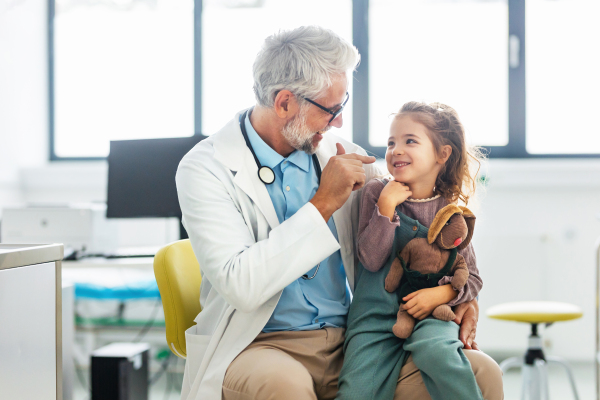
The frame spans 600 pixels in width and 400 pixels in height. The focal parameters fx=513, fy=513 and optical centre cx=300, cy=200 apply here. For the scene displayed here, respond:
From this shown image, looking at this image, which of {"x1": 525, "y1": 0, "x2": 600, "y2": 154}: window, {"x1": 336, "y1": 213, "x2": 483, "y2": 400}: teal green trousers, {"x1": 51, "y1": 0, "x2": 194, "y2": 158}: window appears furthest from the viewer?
{"x1": 51, "y1": 0, "x2": 194, "y2": 158}: window

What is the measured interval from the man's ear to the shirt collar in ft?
0.29

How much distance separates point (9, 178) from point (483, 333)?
305 cm

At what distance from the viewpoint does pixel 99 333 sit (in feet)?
10.1

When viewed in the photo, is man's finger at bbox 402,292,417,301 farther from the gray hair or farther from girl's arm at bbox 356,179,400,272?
the gray hair

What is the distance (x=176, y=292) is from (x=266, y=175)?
41 centimetres

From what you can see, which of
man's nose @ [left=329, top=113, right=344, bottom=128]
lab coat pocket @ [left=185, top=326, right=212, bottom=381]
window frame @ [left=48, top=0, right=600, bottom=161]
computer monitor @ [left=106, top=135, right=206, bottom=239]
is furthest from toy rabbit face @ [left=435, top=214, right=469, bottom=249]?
window frame @ [left=48, top=0, right=600, bottom=161]

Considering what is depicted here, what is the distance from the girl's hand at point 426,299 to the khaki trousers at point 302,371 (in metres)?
→ 0.12

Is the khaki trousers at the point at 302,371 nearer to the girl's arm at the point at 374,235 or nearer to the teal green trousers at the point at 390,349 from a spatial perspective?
the teal green trousers at the point at 390,349

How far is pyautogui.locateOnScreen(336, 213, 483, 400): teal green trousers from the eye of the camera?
106 centimetres

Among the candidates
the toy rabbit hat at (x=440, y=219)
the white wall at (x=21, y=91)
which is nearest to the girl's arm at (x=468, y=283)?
the toy rabbit hat at (x=440, y=219)

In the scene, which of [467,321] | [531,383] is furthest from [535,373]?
[467,321]

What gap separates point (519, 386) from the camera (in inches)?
104

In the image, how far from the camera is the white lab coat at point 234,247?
3.74 feet

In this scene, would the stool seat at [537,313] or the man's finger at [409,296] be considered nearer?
the man's finger at [409,296]
